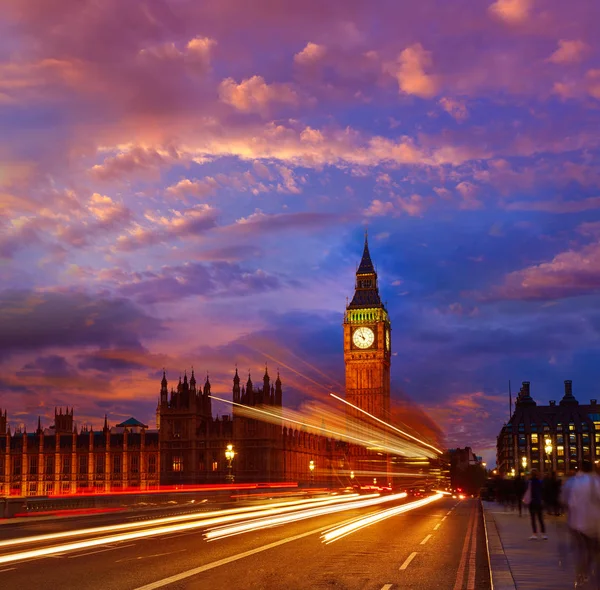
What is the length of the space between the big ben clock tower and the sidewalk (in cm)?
14910

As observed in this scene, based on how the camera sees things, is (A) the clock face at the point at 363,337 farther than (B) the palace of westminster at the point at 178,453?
Yes

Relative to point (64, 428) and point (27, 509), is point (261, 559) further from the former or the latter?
point (64, 428)

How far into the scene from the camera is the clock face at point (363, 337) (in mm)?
182500

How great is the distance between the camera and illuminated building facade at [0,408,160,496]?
4599 inches

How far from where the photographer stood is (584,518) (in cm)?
1296

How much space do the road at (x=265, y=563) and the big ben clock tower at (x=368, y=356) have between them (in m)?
151

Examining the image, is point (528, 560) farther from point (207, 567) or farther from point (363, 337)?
point (363, 337)

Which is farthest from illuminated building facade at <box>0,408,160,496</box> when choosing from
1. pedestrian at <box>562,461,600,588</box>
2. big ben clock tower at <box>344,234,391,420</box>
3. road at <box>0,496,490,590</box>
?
pedestrian at <box>562,461,600,588</box>

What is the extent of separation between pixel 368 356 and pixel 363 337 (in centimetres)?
559

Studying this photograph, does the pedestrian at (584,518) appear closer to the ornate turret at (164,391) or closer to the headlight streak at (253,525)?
the headlight streak at (253,525)

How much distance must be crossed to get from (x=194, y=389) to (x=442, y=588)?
104 metres

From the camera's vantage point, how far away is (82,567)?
16672 mm

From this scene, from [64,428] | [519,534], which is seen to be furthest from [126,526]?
[64,428]

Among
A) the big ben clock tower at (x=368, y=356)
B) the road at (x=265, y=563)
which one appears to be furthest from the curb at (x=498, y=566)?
the big ben clock tower at (x=368, y=356)
